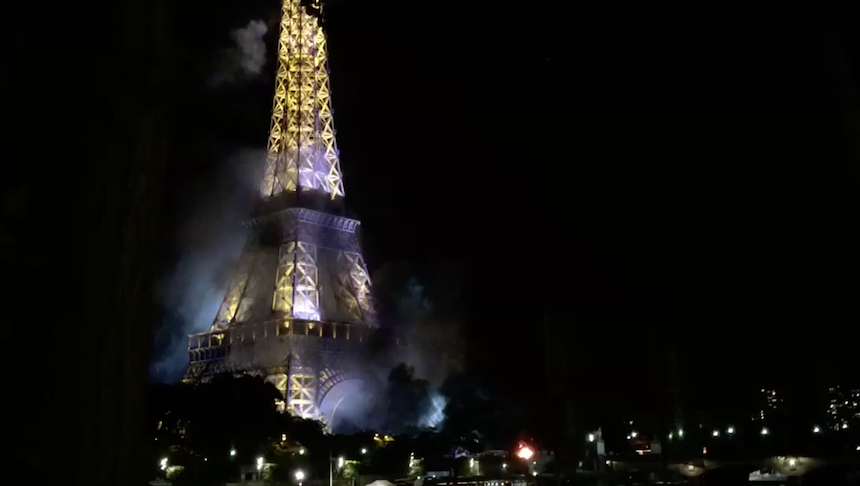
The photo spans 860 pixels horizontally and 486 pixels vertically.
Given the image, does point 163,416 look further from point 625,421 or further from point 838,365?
point 625,421

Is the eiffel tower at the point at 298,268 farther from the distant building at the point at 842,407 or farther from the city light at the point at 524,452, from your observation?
the distant building at the point at 842,407

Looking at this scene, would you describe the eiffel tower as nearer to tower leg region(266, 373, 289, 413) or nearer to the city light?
tower leg region(266, 373, 289, 413)

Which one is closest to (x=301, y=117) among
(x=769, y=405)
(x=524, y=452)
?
(x=524, y=452)

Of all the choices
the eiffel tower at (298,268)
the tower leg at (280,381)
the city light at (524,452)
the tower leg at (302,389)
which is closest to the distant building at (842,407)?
the city light at (524,452)

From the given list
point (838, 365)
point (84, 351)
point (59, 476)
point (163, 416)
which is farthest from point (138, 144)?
point (838, 365)

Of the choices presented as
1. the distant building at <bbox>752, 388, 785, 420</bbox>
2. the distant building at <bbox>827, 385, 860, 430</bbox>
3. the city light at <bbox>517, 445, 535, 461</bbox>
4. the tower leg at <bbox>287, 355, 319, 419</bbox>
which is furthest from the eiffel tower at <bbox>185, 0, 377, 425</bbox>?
the distant building at <bbox>827, 385, 860, 430</bbox>
